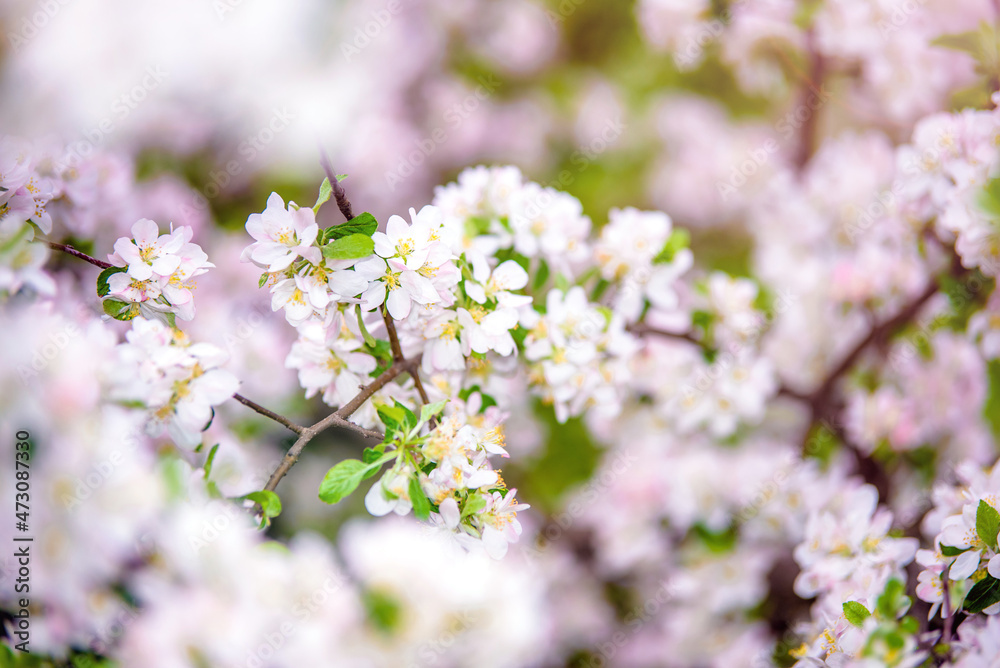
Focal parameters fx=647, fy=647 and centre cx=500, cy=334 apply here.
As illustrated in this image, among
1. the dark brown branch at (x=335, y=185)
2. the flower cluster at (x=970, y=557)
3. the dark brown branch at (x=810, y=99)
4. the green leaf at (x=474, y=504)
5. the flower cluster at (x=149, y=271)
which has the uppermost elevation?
the dark brown branch at (x=810, y=99)

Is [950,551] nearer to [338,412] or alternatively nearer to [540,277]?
[540,277]

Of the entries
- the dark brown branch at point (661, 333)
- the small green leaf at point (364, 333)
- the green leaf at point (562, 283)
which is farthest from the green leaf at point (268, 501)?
the dark brown branch at point (661, 333)

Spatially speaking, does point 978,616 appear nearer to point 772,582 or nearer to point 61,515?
point 772,582

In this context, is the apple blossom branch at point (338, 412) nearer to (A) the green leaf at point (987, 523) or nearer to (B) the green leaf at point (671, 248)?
(B) the green leaf at point (671, 248)

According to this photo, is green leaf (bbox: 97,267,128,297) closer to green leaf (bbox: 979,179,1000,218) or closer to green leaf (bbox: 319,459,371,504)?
green leaf (bbox: 319,459,371,504)

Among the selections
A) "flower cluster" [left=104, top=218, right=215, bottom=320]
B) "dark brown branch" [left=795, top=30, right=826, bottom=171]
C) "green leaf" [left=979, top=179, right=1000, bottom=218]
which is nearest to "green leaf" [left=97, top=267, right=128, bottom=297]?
"flower cluster" [left=104, top=218, right=215, bottom=320]

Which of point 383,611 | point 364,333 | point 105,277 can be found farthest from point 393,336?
point 383,611

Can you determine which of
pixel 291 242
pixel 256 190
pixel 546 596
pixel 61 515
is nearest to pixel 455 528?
pixel 291 242

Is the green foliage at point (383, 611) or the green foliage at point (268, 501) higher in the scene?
the green foliage at point (268, 501)
